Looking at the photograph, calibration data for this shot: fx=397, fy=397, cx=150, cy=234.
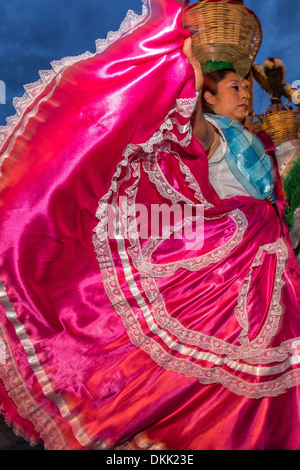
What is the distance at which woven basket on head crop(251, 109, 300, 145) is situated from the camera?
2.12 metres

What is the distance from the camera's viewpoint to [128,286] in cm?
123

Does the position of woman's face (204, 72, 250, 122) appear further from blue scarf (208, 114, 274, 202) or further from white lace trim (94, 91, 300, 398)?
white lace trim (94, 91, 300, 398)

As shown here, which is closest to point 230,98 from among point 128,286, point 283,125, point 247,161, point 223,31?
point 223,31

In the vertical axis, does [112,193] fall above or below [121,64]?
below

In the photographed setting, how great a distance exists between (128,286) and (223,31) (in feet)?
3.84

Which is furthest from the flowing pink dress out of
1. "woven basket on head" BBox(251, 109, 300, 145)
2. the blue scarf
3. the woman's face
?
"woven basket on head" BBox(251, 109, 300, 145)

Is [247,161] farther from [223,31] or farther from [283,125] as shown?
[283,125]

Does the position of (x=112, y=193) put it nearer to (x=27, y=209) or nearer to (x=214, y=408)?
(x=27, y=209)

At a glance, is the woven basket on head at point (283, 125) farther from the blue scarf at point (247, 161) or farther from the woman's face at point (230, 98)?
the blue scarf at point (247, 161)

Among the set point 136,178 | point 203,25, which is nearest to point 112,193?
point 136,178

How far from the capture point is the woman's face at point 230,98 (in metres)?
1.77

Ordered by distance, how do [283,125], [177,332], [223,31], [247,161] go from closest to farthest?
1. [177,332]
2. [247,161]
3. [223,31]
4. [283,125]

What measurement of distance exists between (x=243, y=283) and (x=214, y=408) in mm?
374

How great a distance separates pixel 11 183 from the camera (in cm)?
106
